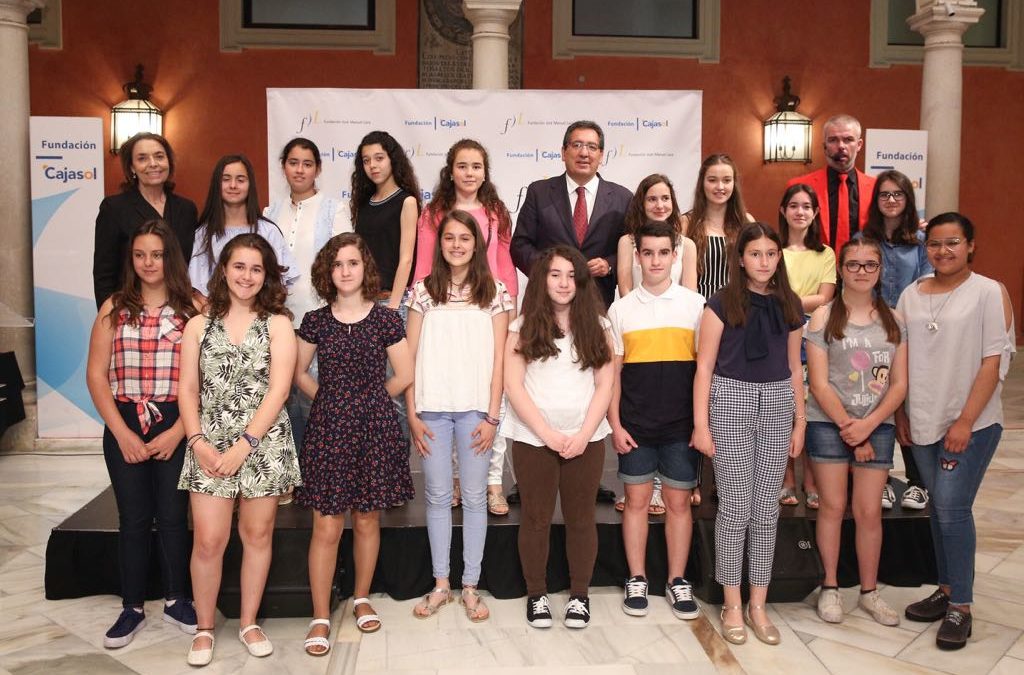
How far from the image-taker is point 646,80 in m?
8.56

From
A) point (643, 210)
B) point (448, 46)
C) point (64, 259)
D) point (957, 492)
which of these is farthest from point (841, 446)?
point (448, 46)

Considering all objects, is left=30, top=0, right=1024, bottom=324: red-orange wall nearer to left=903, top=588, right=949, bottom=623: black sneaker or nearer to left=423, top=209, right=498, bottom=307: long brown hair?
left=423, top=209, right=498, bottom=307: long brown hair

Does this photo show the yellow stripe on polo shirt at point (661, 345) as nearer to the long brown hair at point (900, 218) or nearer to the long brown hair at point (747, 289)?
the long brown hair at point (747, 289)

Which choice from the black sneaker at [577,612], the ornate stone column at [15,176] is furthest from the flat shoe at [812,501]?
the ornate stone column at [15,176]

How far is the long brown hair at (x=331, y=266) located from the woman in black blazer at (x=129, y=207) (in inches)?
26.8

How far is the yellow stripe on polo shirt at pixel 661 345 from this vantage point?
3.35 meters

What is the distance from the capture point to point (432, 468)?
3.34 m

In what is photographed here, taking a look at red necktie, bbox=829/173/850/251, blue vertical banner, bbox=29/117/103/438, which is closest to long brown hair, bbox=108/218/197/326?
red necktie, bbox=829/173/850/251

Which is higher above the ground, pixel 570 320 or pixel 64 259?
pixel 64 259

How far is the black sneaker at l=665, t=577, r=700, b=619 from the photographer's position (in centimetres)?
343

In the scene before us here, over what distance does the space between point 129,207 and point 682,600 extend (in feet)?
8.03

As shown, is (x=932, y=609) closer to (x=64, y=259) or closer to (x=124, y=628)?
(x=124, y=628)

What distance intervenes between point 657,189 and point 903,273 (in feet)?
3.58

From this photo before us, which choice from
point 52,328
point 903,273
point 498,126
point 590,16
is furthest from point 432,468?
point 590,16
